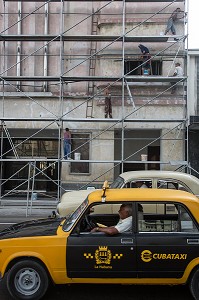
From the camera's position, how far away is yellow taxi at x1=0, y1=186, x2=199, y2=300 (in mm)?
4918

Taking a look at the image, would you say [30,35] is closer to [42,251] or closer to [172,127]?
[172,127]

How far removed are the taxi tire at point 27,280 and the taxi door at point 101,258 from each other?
1.21 ft

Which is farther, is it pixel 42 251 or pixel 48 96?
pixel 48 96

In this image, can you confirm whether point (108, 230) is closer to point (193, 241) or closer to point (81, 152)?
point (193, 241)

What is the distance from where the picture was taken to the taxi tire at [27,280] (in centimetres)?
500

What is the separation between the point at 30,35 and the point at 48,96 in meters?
2.44

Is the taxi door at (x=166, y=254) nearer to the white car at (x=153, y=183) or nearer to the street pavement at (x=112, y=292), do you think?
the street pavement at (x=112, y=292)

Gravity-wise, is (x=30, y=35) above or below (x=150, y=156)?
above

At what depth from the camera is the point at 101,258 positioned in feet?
16.2

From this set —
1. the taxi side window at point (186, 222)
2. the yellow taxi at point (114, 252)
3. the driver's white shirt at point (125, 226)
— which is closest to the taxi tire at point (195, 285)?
the yellow taxi at point (114, 252)

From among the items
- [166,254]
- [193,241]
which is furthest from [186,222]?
[166,254]

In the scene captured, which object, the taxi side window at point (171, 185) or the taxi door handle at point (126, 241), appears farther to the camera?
the taxi side window at point (171, 185)

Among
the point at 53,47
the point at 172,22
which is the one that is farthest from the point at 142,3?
the point at 53,47

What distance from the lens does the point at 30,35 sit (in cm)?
1420
